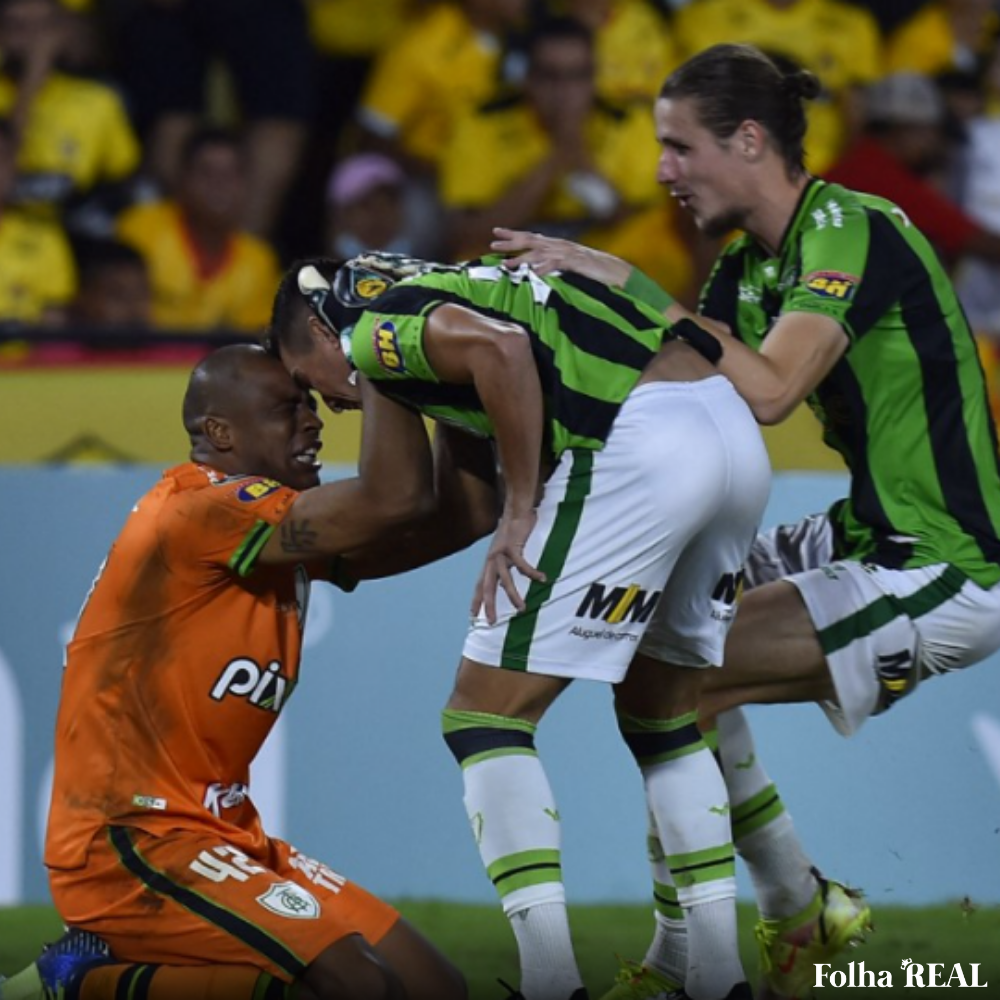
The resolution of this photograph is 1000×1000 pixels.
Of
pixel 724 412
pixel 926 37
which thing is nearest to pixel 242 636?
pixel 724 412

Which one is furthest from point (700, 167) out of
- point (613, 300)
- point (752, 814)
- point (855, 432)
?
point (752, 814)

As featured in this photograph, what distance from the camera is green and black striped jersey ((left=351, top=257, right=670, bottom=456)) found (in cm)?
366

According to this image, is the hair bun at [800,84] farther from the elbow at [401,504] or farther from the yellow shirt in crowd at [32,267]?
the yellow shirt in crowd at [32,267]

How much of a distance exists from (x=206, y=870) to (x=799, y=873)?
4.14ft

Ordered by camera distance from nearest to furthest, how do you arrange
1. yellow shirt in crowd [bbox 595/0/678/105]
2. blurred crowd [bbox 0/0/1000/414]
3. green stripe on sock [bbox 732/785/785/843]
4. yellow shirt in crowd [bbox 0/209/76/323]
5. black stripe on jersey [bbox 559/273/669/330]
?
1. black stripe on jersey [bbox 559/273/669/330]
2. green stripe on sock [bbox 732/785/785/843]
3. yellow shirt in crowd [bbox 0/209/76/323]
4. blurred crowd [bbox 0/0/1000/414]
5. yellow shirt in crowd [bbox 595/0/678/105]

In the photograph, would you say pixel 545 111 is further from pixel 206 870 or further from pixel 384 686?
pixel 206 870

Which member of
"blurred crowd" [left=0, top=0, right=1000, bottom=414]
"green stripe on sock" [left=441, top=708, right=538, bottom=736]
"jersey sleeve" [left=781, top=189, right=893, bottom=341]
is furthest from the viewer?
"blurred crowd" [left=0, top=0, right=1000, bottom=414]

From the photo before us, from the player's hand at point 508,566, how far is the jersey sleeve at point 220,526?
0.40 metres

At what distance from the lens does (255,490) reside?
377cm

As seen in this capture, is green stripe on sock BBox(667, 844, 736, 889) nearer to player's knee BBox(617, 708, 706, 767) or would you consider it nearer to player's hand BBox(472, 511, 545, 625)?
player's knee BBox(617, 708, 706, 767)

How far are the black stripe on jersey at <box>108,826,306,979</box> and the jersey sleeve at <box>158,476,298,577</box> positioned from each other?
19.9 inches

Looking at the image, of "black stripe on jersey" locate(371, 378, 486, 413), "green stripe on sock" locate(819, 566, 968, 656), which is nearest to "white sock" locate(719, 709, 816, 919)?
"green stripe on sock" locate(819, 566, 968, 656)

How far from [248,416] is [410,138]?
3.79 meters

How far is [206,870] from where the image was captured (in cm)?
364
